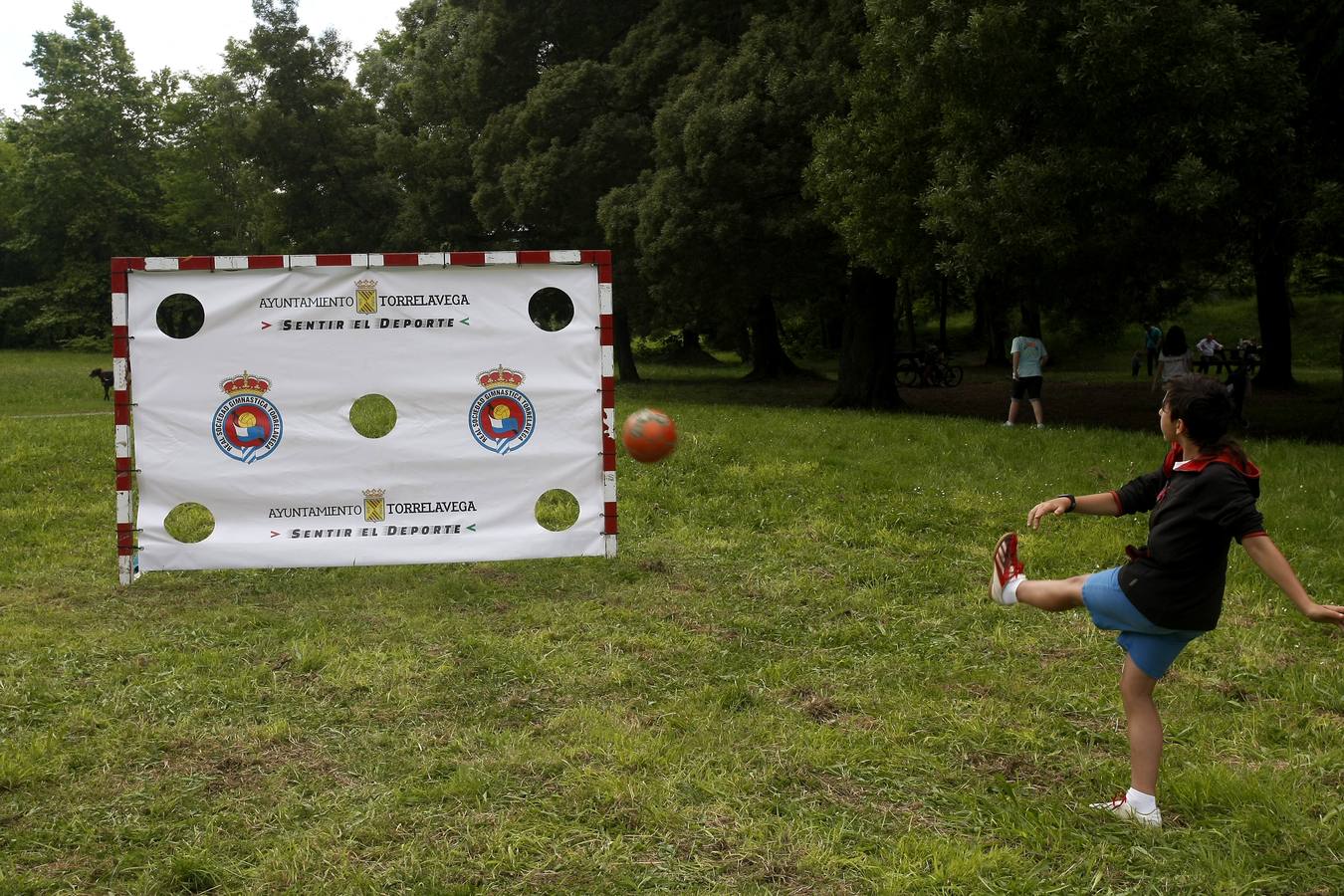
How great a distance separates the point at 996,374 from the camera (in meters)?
37.4

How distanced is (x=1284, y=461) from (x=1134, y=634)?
8.56 meters

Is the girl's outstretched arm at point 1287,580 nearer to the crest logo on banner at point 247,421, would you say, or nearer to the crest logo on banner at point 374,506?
the crest logo on banner at point 374,506

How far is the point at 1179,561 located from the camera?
3.64 meters

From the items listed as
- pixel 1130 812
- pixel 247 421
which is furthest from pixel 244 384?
pixel 1130 812

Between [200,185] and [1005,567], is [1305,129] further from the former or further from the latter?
[200,185]

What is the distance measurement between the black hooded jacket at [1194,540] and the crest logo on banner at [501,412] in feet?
15.6

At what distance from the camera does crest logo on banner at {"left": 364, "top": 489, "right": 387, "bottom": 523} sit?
7.56 m

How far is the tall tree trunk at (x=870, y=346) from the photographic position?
2078cm

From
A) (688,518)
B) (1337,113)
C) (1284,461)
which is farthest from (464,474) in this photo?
(1337,113)

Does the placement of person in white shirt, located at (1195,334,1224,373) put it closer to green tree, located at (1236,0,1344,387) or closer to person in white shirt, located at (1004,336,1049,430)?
green tree, located at (1236,0,1344,387)

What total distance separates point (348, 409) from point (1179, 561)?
18.0ft

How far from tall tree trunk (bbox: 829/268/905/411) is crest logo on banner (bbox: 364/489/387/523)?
14229 millimetres

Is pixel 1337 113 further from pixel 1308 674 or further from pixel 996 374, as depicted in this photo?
pixel 996 374

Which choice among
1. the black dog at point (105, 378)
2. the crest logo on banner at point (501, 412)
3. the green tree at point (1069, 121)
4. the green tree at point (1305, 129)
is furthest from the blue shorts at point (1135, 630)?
the black dog at point (105, 378)
